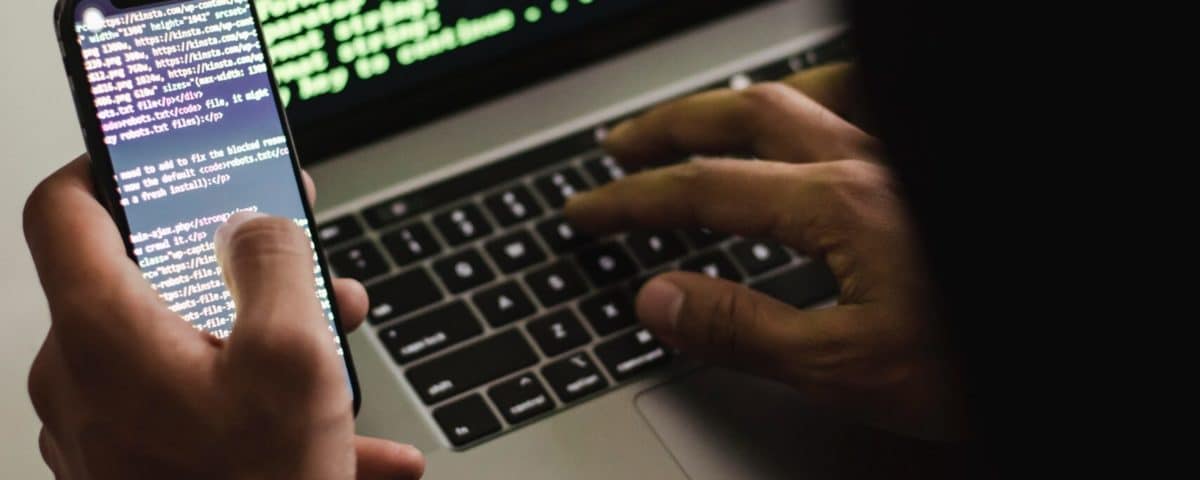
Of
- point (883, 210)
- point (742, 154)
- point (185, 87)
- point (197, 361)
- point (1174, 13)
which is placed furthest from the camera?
point (742, 154)

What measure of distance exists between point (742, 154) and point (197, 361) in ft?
1.41

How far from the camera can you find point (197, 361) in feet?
1.40

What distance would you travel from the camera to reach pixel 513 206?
2.45 feet

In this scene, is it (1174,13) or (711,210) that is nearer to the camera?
(1174,13)

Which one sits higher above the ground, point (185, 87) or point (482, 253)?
point (185, 87)

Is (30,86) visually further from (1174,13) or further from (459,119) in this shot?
(1174,13)

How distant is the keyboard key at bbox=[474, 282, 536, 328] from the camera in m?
0.68

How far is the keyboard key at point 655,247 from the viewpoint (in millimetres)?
730

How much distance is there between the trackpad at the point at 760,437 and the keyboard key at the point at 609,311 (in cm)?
5

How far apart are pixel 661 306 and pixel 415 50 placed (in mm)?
229

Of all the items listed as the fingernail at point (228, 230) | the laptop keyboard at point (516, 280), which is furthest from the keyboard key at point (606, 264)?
the fingernail at point (228, 230)

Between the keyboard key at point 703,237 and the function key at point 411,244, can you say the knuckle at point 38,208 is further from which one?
the keyboard key at point 703,237

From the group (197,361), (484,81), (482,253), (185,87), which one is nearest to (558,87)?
(484,81)

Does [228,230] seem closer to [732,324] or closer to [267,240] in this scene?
[267,240]
